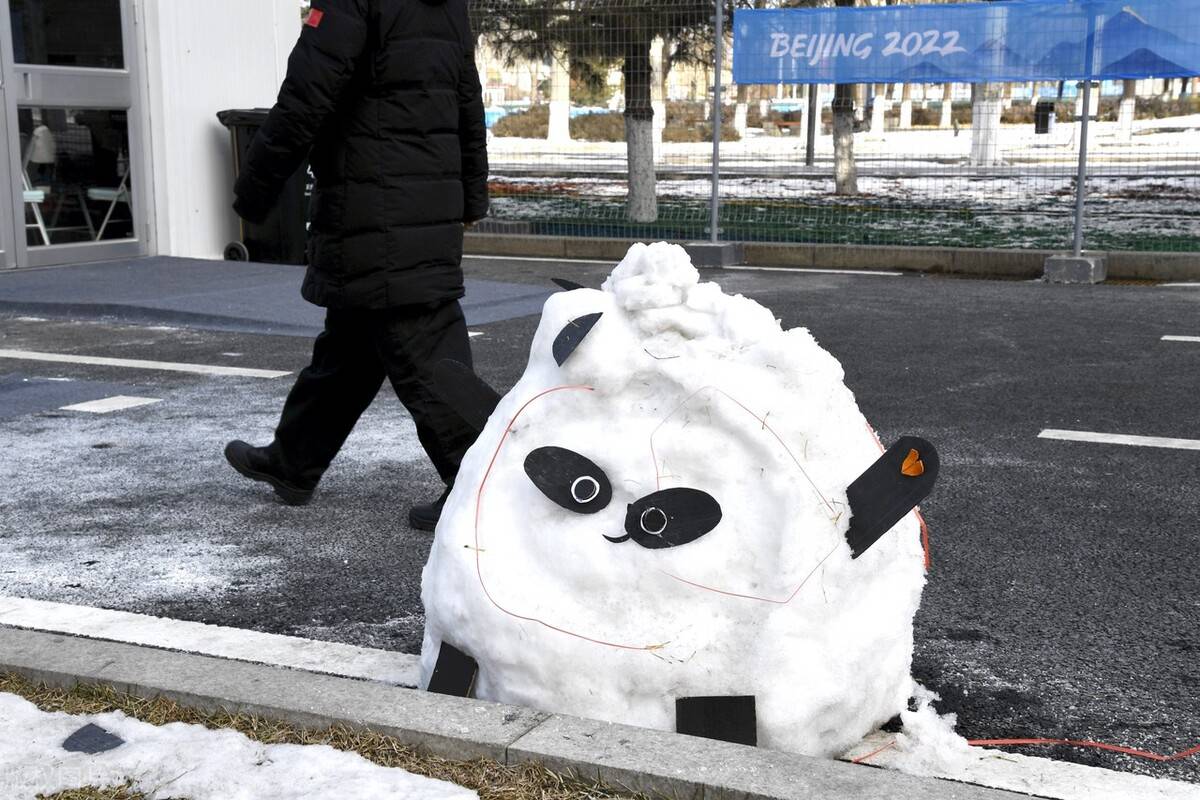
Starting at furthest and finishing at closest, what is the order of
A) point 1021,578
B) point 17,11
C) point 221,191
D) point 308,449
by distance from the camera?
1. point 221,191
2. point 17,11
3. point 308,449
4. point 1021,578

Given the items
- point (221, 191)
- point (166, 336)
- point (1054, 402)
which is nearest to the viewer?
point (1054, 402)

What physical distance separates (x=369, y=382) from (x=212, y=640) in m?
1.34

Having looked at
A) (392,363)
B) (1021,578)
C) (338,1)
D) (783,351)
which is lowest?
(1021,578)

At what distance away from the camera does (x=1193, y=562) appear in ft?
14.3

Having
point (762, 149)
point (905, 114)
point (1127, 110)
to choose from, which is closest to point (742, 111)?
point (762, 149)

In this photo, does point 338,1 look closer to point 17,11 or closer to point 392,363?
point 392,363

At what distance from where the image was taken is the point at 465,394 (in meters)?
3.46

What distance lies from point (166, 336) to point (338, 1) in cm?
500

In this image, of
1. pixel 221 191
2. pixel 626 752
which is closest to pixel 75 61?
pixel 221 191

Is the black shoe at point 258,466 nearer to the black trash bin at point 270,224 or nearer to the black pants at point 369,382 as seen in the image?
the black pants at point 369,382

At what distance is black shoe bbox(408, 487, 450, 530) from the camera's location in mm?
4691

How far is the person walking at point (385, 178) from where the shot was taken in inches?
169

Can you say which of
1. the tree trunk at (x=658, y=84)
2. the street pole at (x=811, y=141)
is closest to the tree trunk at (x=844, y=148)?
the street pole at (x=811, y=141)

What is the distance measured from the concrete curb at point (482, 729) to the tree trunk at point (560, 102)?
1294 centimetres
